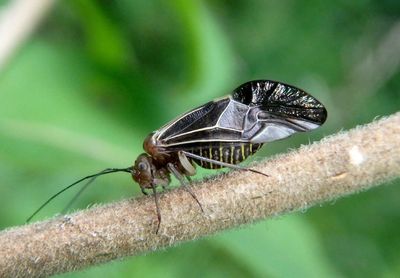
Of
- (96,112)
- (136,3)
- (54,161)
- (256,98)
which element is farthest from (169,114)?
(136,3)

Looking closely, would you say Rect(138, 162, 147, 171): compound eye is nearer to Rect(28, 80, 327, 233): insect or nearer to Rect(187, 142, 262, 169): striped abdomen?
Rect(28, 80, 327, 233): insect

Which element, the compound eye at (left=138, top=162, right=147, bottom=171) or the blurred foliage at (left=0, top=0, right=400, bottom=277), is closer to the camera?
the compound eye at (left=138, top=162, right=147, bottom=171)

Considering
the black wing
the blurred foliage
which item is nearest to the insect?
the black wing

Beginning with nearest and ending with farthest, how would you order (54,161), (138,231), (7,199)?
(138,231), (54,161), (7,199)

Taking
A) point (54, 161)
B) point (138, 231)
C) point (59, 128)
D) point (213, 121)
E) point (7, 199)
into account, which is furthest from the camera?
point (7, 199)

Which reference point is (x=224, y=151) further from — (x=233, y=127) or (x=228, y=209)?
(x=228, y=209)

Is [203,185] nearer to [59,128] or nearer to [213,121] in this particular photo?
[213,121]

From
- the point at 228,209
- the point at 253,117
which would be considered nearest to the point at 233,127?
the point at 253,117
